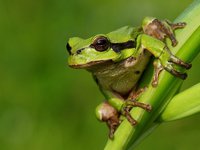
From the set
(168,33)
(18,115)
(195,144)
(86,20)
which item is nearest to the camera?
(168,33)

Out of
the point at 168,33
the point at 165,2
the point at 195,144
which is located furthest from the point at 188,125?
the point at 168,33

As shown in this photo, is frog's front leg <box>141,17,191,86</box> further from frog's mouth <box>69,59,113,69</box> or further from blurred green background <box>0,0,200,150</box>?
blurred green background <box>0,0,200,150</box>

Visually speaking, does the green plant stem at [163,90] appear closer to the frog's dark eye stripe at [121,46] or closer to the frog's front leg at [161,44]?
the frog's front leg at [161,44]

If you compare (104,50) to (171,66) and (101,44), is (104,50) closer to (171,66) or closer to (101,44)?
(101,44)

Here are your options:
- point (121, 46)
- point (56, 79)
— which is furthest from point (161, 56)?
point (56, 79)

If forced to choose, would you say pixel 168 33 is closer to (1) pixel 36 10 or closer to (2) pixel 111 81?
(2) pixel 111 81

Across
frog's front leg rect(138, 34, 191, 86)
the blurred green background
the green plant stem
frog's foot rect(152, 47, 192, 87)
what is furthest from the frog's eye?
the blurred green background

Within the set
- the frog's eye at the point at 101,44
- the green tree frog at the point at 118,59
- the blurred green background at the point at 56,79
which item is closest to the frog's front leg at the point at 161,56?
the green tree frog at the point at 118,59

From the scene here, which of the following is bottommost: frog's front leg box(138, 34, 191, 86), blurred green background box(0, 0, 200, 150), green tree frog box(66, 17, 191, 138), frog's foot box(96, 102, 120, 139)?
blurred green background box(0, 0, 200, 150)
